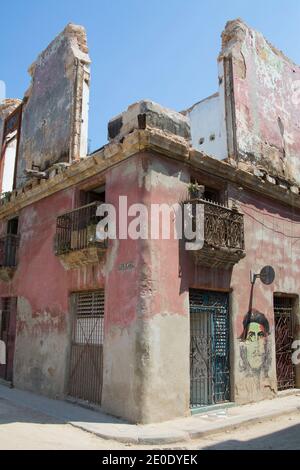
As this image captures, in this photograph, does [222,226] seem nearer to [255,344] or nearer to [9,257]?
[255,344]

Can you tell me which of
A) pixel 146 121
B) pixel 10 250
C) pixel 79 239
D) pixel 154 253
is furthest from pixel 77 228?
pixel 10 250

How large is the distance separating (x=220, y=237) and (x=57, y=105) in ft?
22.6

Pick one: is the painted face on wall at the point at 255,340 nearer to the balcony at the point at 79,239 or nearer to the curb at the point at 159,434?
the curb at the point at 159,434

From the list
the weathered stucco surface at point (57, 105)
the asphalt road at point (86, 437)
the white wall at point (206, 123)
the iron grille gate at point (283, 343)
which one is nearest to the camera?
the asphalt road at point (86, 437)

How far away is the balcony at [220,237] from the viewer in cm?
905

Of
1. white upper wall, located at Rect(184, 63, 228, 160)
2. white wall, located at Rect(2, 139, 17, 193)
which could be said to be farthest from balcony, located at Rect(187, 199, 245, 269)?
white wall, located at Rect(2, 139, 17, 193)

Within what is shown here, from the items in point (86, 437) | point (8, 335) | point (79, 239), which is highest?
point (79, 239)

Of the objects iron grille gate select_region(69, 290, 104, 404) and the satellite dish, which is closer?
iron grille gate select_region(69, 290, 104, 404)

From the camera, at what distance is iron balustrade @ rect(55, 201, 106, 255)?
945 cm

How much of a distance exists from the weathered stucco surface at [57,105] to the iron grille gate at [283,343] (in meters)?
7.06

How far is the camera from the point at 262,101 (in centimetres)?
1263

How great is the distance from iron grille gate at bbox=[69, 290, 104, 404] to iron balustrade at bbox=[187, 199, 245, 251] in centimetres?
272

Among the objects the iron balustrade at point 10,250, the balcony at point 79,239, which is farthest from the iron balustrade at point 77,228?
the iron balustrade at point 10,250

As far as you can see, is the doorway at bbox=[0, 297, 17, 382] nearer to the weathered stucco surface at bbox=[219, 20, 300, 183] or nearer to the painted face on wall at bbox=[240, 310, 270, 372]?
the painted face on wall at bbox=[240, 310, 270, 372]
